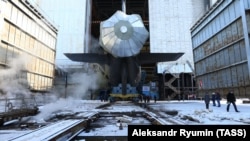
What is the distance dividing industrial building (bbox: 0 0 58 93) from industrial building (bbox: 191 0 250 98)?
19.5m

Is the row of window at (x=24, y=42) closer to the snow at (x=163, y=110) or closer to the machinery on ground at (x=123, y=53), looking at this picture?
the machinery on ground at (x=123, y=53)

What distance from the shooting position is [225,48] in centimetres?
2059

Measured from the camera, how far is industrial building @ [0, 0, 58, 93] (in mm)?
15227

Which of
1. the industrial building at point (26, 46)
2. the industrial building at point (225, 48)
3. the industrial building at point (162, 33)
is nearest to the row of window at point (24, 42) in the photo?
the industrial building at point (26, 46)

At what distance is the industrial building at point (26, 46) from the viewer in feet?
50.0

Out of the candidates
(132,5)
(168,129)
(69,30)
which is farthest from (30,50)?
(132,5)

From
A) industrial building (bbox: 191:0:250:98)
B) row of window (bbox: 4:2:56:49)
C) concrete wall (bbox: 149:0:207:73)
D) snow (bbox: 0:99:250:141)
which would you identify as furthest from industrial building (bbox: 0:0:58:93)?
industrial building (bbox: 191:0:250:98)

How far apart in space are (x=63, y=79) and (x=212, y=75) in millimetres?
19711

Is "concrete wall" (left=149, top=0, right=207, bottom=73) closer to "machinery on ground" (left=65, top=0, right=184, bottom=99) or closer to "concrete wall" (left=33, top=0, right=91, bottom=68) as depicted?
"concrete wall" (left=33, top=0, right=91, bottom=68)

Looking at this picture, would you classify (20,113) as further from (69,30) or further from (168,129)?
(69,30)

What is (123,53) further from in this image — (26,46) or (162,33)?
(162,33)

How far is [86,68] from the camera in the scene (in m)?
27.5

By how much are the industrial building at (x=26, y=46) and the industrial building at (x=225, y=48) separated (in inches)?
769

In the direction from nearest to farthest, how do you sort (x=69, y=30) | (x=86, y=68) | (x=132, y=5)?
1. (x=86, y=68)
2. (x=69, y=30)
3. (x=132, y=5)
